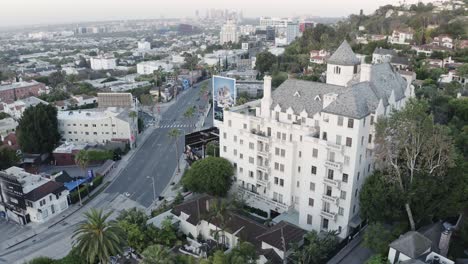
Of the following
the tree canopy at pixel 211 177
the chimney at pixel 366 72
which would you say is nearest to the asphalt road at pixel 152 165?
the tree canopy at pixel 211 177

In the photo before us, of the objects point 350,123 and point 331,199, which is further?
point 331,199

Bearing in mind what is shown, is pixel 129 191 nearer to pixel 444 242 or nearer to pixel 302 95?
pixel 302 95

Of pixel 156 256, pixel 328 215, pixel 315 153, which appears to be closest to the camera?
pixel 156 256

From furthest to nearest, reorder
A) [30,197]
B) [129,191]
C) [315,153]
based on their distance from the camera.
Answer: [129,191] → [30,197] → [315,153]

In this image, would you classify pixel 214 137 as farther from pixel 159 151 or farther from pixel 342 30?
pixel 342 30

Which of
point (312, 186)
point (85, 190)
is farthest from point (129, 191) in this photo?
point (312, 186)

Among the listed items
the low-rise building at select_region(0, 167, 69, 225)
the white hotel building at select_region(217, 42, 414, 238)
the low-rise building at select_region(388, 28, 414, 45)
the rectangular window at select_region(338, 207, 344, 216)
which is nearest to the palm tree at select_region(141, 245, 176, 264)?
the white hotel building at select_region(217, 42, 414, 238)

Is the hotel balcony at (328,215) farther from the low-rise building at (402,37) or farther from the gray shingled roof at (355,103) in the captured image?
the low-rise building at (402,37)
